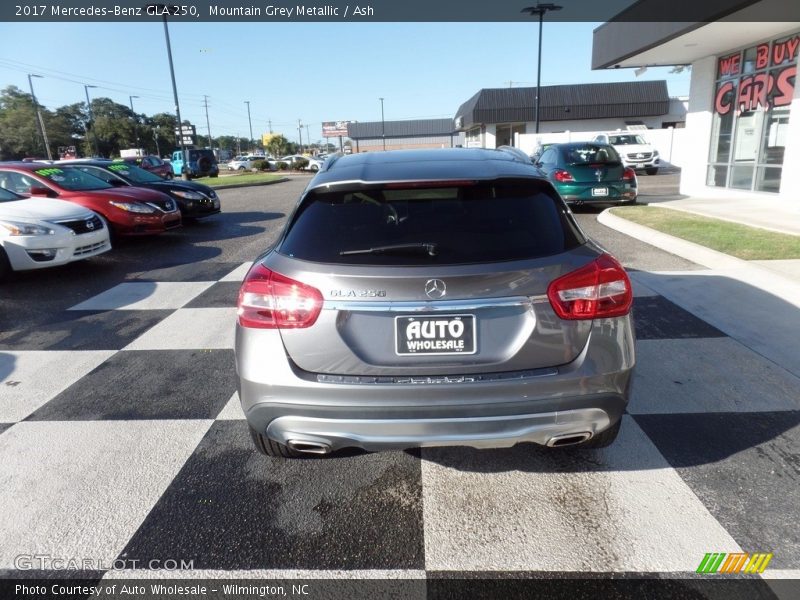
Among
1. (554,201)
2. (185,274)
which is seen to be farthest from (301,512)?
(185,274)

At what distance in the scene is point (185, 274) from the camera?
7.83m

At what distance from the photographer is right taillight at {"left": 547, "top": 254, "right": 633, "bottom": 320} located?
2.30 meters

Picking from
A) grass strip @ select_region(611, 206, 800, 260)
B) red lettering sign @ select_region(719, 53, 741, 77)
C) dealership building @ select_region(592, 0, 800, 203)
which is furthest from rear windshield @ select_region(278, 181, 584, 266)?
red lettering sign @ select_region(719, 53, 741, 77)

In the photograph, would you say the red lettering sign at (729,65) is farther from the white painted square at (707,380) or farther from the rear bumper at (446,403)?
the rear bumper at (446,403)

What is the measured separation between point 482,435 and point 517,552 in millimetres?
551

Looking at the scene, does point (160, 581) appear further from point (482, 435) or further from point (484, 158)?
point (484, 158)

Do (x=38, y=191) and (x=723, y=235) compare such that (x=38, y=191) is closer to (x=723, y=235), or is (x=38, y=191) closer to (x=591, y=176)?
(x=591, y=176)

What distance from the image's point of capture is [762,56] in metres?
13.1

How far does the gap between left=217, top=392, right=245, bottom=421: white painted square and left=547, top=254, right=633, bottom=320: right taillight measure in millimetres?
2239

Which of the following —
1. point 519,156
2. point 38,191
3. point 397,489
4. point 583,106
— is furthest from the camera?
point 583,106

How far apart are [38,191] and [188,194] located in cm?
339

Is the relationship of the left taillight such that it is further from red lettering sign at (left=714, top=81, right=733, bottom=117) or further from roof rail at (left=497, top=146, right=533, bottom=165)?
red lettering sign at (left=714, top=81, right=733, bottom=117)

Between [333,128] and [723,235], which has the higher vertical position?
[333,128]

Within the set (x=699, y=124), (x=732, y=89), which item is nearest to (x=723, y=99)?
(x=732, y=89)
